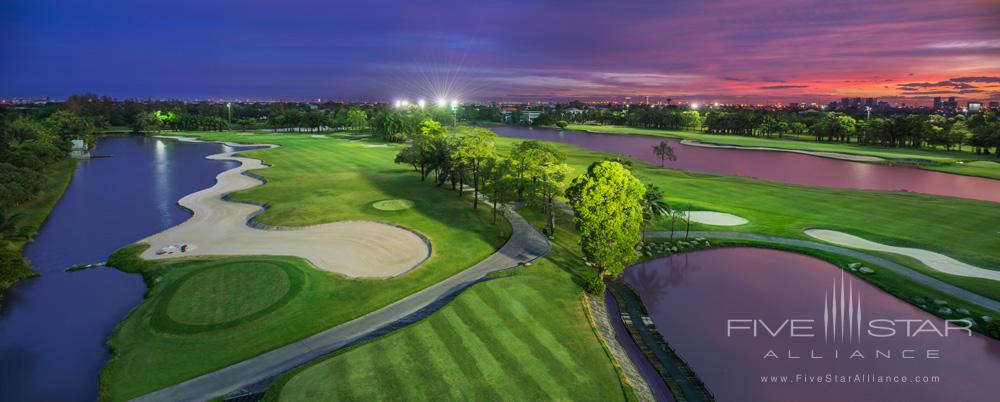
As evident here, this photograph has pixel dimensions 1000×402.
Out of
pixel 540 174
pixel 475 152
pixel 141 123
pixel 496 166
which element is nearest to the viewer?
pixel 540 174

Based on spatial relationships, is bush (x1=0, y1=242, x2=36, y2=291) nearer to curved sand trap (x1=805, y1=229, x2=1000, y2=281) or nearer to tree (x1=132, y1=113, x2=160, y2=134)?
curved sand trap (x1=805, y1=229, x2=1000, y2=281)

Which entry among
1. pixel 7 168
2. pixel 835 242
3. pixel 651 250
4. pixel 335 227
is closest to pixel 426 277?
pixel 335 227

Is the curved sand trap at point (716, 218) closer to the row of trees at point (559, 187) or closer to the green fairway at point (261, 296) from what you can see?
the row of trees at point (559, 187)

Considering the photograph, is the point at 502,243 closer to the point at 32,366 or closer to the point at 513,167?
the point at 513,167

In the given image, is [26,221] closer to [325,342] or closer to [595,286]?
[325,342]

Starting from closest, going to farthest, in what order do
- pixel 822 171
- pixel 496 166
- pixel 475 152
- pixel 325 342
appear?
pixel 325 342
pixel 496 166
pixel 475 152
pixel 822 171

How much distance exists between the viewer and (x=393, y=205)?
55.5m

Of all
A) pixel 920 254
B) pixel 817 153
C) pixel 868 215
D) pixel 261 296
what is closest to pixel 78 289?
pixel 261 296

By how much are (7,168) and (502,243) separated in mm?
63610

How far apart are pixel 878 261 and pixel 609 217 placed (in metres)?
24.7

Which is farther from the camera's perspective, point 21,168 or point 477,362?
point 21,168

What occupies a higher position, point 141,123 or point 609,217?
point 141,123

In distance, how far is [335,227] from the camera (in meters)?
→ 48.1

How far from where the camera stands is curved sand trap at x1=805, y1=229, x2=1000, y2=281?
36781mm
